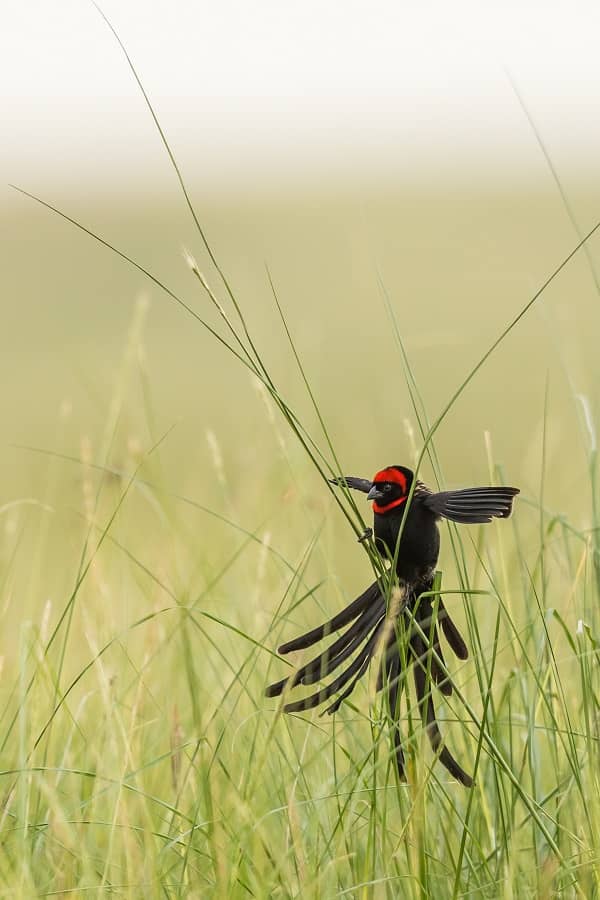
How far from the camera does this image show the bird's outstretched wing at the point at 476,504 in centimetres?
147

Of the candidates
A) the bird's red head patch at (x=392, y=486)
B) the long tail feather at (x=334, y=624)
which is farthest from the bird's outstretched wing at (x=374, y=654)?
the bird's red head patch at (x=392, y=486)

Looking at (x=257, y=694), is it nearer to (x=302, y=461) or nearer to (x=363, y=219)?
(x=302, y=461)

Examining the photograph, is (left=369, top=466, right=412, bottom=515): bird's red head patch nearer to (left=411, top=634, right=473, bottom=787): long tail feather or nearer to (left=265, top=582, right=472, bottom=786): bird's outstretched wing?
(left=265, top=582, right=472, bottom=786): bird's outstretched wing

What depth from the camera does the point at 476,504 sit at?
153 cm

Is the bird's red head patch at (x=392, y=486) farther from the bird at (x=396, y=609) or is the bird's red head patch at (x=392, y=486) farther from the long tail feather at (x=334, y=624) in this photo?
the long tail feather at (x=334, y=624)

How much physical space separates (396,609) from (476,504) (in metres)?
0.22

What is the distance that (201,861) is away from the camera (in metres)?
2.51

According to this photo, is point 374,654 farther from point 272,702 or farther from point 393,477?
point 272,702

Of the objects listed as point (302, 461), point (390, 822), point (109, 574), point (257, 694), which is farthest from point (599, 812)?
point (109, 574)

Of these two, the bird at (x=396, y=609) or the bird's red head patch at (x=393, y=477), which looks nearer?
the bird at (x=396, y=609)

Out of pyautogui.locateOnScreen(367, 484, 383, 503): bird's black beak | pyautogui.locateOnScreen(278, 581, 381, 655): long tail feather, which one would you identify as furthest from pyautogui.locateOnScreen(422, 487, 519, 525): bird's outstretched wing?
pyautogui.locateOnScreen(278, 581, 381, 655): long tail feather

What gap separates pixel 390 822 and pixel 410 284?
2176cm

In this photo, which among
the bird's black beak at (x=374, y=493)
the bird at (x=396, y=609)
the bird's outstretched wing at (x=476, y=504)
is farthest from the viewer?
the bird's black beak at (x=374, y=493)

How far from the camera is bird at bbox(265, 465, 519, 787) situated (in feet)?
5.16
